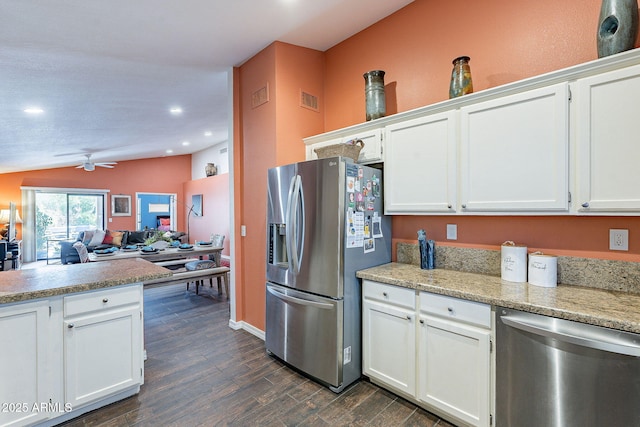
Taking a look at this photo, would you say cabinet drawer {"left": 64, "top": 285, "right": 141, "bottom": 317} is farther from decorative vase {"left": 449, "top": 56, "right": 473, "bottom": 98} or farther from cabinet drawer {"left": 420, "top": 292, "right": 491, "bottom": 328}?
decorative vase {"left": 449, "top": 56, "right": 473, "bottom": 98}

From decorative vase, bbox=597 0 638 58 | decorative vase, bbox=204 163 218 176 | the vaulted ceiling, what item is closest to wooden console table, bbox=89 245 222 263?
→ the vaulted ceiling

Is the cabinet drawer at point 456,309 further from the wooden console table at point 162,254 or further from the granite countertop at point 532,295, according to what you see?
the wooden console table at point 162,254

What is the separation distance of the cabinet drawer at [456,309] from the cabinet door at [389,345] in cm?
14

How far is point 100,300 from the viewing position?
1.96 m

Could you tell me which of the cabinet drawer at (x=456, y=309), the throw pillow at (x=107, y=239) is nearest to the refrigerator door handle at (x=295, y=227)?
the cabinet drawer at (x=456, y=309)

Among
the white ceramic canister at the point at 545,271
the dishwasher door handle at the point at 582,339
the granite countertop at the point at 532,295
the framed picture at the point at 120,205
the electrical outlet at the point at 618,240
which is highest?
the framed picture at the point at 120,205

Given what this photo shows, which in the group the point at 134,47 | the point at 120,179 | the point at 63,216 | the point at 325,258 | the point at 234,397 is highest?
the point at 134,47

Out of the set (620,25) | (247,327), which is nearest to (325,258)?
(247,327)

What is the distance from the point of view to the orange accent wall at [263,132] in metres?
3.01

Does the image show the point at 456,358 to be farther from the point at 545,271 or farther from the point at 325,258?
the point at 325,258

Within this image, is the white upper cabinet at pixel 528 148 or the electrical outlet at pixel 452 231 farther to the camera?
the electrical outlet at pixel 452 231

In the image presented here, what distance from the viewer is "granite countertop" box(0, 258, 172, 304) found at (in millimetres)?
1732

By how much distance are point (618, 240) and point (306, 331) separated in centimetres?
212

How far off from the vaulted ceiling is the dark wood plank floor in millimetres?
2844
